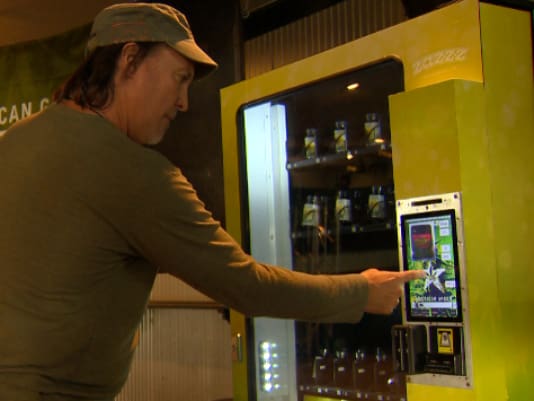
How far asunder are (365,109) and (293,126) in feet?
1.32

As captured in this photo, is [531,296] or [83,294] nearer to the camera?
[83,294]

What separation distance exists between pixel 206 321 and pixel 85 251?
3328 mm

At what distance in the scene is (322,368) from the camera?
10.8 feet

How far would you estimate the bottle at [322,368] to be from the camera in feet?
10.7

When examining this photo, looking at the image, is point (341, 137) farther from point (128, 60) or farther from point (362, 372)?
point (128, 60)

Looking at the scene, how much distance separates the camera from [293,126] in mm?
3438

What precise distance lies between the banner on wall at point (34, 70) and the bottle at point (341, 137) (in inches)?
78.6

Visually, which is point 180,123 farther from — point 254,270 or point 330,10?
point 254,270

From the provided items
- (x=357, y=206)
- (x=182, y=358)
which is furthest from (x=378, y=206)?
(x=182, y=358)

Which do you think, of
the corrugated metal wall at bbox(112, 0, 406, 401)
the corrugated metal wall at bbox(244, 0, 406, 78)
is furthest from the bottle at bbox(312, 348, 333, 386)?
the corrugated metal wall at bbox(244, 0, 406, 78)

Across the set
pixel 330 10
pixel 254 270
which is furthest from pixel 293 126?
pixel 254 270

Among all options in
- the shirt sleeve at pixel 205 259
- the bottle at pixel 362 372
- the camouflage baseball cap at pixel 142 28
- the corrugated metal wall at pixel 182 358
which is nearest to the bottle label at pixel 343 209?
the bottle at pixel 362 372

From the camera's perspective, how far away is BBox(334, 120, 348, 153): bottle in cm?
325

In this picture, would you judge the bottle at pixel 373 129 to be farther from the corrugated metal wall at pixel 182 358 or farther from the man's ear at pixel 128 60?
the corrugated metal wall at pixel 182 358
